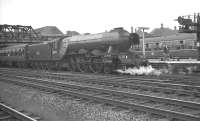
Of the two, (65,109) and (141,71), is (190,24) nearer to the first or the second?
(141,71)

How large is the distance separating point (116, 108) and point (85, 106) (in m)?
1.01

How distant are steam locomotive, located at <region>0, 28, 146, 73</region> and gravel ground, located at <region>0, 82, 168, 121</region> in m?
7.32

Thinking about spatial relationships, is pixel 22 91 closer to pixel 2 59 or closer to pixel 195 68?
pixel 195 68

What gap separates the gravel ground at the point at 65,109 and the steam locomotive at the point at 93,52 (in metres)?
7.32

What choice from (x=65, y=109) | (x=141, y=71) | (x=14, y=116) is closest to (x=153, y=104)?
(x=65, y=109)

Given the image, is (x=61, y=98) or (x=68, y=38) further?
(x=68, y=38)

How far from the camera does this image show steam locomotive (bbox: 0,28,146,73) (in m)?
16.4

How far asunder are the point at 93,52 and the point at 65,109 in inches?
→ 416

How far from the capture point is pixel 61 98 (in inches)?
352

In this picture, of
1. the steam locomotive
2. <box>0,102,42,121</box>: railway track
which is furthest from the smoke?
<box>0,102,42,121</box>: railway track

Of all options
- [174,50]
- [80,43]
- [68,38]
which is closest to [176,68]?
[80,43]

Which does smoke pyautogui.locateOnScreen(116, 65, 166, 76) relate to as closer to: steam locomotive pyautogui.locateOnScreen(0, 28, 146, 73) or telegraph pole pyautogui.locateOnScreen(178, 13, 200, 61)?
steam locomotive pyautogui.locateOnScreen(0, 28, 146, 73)

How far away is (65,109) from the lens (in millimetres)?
7312

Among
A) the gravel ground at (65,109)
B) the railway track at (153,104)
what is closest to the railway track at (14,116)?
the gravel ground at (65,109)
